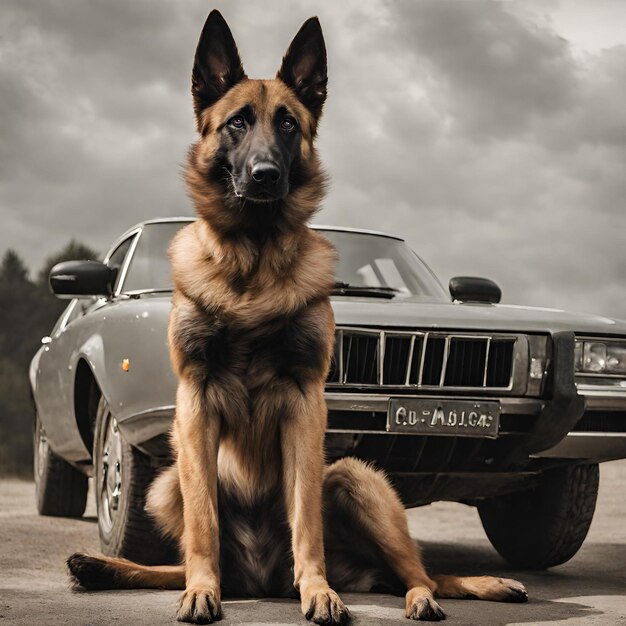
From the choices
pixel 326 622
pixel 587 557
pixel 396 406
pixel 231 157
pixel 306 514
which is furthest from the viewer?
pixel 587 557

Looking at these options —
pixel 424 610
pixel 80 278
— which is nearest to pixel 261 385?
pixel 424 610

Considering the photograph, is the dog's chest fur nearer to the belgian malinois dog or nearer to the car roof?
the belgian malinois dog

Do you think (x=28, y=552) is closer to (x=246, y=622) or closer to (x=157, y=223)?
(x=157, y=223)

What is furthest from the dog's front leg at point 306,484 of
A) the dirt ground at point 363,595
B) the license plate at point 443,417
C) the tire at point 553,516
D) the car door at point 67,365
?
the tire at point 553,516

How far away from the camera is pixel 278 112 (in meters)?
4.06

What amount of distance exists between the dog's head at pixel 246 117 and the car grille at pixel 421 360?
822mm

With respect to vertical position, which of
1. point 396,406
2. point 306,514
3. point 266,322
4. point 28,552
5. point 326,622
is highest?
point 266,322

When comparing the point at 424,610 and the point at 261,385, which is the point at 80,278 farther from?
the point at 424,610

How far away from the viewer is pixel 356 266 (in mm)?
5918

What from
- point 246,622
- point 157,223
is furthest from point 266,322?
point 157,223

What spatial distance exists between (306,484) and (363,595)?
569mm

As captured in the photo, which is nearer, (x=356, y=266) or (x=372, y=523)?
(x=372, y=523)

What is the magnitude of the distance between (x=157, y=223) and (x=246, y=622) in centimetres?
299

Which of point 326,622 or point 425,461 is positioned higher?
point 425,461
